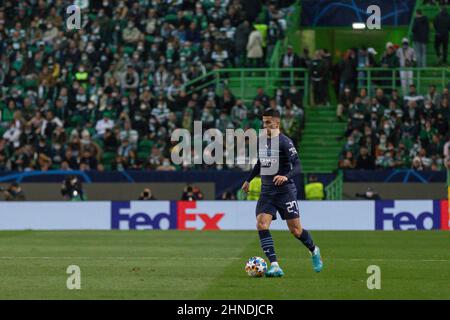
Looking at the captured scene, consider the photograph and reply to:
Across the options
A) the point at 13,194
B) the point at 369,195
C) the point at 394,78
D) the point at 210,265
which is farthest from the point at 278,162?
the point at 394,78

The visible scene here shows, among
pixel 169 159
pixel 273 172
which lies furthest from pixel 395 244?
pixel 169 159

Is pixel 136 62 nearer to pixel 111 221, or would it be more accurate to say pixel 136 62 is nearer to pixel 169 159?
pixel 169 159

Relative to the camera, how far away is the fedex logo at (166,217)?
32688mm

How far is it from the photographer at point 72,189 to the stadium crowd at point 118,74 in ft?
1.89

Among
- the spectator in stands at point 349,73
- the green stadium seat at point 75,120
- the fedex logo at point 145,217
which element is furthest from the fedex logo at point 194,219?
the spectator in stands at point 349,73

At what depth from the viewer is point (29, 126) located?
121 ft

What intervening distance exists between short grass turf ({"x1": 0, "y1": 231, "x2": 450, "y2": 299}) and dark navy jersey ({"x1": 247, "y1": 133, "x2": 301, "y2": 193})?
133cm

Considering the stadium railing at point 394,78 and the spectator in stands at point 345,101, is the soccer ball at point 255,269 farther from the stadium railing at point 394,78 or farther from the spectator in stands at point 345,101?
the spectator in stands at point 345,101

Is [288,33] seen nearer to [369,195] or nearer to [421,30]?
[421,30]

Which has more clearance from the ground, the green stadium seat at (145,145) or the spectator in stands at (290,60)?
the spectator in stands at (290,60)

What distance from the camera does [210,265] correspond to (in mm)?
19062

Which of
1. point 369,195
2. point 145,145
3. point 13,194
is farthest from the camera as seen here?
point 145,145

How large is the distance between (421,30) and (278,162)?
22.6 m

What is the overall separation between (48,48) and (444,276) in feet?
83.2
